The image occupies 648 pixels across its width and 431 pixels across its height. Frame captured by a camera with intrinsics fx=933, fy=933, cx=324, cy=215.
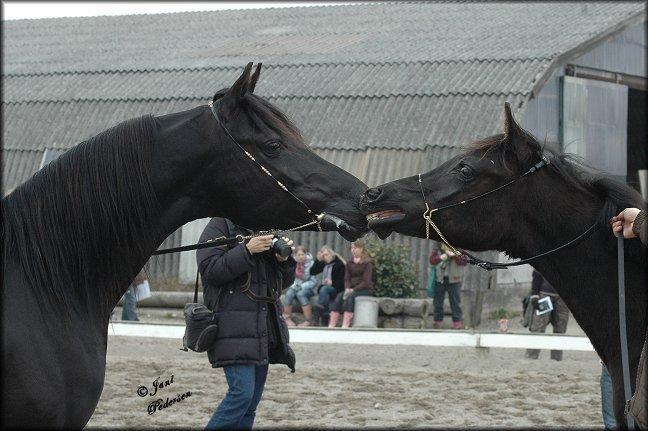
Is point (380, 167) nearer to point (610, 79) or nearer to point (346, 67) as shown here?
point (346, 67)

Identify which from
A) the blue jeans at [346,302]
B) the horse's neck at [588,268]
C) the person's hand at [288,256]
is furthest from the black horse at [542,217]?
the blue jeans at [346,302]

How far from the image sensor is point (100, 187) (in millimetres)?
3750

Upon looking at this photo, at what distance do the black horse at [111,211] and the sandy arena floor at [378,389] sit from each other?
3.96 meters

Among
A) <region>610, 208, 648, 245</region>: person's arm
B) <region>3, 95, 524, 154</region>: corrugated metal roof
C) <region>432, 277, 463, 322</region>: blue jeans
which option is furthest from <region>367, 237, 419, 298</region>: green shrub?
<region>610, 208, 648, 245</region>: person's arm

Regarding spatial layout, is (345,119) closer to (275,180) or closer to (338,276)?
(338,276)

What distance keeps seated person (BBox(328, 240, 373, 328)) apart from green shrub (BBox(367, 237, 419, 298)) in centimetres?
73

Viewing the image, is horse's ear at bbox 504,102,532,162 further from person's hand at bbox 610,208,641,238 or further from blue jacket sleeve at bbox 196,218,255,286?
blue jacket sleeve at bbox 196,218,255,286

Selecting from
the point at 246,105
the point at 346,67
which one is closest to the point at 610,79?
the point at 346,67

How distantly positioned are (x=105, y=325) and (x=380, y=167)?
46.2 feet

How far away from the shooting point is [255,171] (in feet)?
12.9

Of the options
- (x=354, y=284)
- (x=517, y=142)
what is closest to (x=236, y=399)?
(x=517, y=142)

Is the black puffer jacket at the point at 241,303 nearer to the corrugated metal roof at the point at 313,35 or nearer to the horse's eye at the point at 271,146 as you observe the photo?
the horse's eye at the point at 271,146

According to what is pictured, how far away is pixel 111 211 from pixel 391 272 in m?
11.5

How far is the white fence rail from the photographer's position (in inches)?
388
